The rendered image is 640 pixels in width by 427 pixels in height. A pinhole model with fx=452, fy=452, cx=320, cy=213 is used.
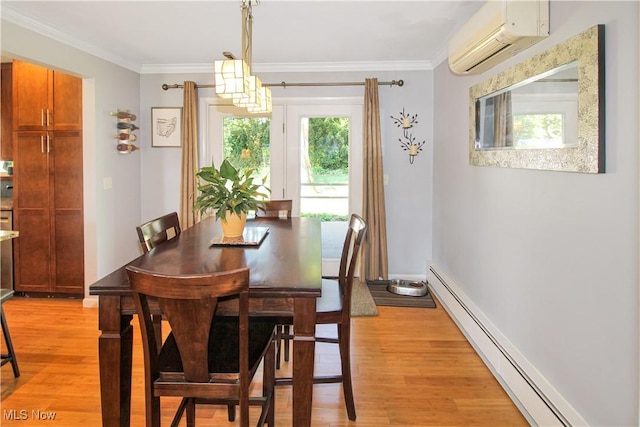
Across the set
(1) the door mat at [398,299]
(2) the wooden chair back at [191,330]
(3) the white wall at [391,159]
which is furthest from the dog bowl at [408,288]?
(2) the wooden chair back at [191,330]

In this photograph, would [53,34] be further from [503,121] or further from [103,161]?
[503,121]

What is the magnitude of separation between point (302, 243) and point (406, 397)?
105 centimetres

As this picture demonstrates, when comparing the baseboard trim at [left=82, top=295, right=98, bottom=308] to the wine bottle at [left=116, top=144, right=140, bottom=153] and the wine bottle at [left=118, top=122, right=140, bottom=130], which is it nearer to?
the wine bottle at [left=116, top=144, right=140, bottom=153]

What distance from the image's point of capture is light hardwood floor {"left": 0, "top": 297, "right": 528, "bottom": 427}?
2371mm

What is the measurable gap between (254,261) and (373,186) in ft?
9.06

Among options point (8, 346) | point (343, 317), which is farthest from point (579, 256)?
point (8, 346)

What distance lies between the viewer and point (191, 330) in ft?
4.95

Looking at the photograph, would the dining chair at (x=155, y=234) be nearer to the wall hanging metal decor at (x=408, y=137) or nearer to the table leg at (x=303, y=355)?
the table leg at (x=303, y=355)

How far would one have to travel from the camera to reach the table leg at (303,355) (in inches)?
68.0

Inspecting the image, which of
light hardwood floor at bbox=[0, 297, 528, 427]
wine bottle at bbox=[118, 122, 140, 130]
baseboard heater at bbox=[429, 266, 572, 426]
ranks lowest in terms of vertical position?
light hardwood floor at bbox=[0, 297, 528, 427]

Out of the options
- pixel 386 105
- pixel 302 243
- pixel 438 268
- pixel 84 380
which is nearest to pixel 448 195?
pixel 438 268

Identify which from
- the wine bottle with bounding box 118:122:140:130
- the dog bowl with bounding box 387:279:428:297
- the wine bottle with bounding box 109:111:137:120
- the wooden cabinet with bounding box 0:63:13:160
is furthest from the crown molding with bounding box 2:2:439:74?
the dog bowl with bounding box 387:279:428:297

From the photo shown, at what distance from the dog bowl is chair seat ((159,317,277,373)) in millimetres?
2567

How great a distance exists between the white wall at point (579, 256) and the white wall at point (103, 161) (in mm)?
3271
